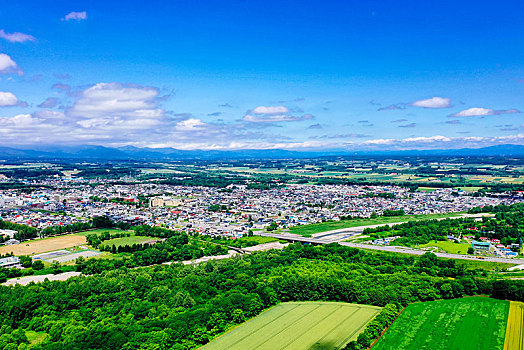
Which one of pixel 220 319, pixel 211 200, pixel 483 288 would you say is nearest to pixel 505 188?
pixel 211 200

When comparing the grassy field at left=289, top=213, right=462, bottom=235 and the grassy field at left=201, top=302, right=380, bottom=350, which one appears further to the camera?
the grassy field at left=289, top=213, right=462, bottom=235

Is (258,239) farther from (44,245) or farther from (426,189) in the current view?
(426,189)

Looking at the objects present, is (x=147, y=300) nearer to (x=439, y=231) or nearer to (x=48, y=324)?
(x=48, y=324)

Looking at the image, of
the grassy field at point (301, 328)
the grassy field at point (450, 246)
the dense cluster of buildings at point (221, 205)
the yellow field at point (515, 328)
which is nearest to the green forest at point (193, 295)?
the grassy field at point (301, 328)

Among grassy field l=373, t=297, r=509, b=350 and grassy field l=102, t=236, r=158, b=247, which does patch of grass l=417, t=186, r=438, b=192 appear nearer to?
grassy field l=102, t=236, r=158, b=247

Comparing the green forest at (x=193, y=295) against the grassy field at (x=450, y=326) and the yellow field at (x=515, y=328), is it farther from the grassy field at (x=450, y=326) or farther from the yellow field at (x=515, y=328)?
the yellow field at (x=515, y=328)

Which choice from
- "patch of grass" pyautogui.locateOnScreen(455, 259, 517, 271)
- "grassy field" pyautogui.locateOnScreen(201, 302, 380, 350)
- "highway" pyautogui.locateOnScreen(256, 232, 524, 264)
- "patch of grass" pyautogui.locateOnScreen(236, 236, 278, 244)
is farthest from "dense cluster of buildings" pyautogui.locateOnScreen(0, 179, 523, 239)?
"grassy field" pyautogui.locateOnScreen(201, 302, 380, 350)
